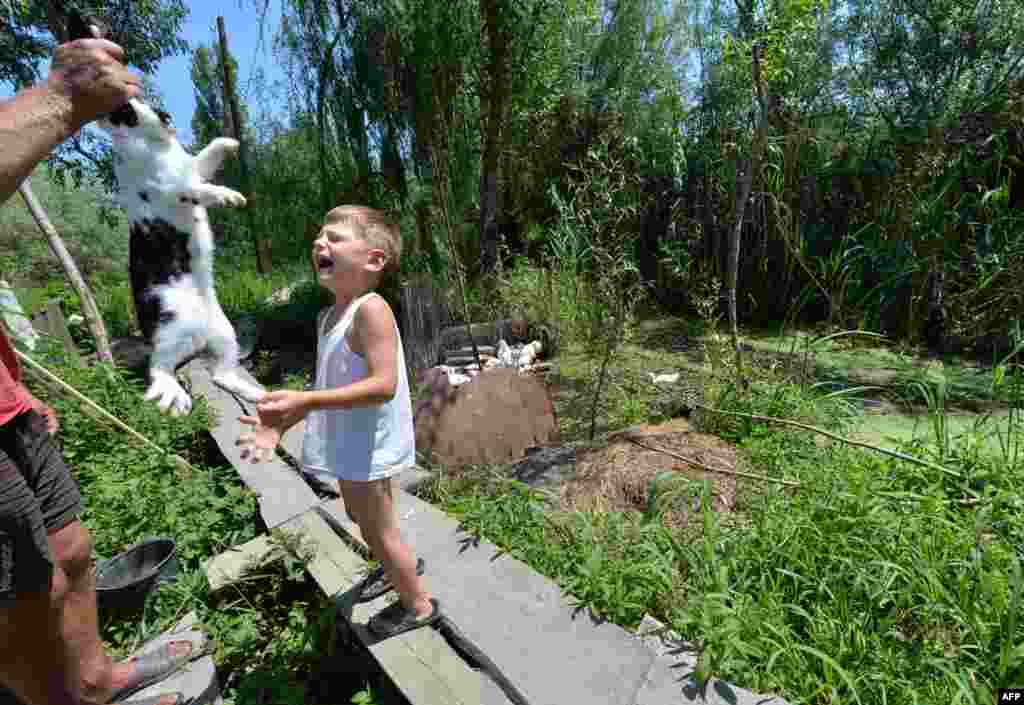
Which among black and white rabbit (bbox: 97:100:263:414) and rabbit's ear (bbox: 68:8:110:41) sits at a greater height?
rabbit's ear (bbox: 68:8:110:41)

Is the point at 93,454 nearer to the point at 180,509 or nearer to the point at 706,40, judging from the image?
the point at 180,509

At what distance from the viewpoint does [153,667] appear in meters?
1.69

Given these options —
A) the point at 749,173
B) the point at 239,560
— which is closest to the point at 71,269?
the point at 239,560

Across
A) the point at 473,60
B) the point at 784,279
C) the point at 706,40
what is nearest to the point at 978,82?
the point at 784,279

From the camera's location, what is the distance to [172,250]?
1.00 metres

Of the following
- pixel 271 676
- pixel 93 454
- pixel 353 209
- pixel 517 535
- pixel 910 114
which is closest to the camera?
pixel 353 209

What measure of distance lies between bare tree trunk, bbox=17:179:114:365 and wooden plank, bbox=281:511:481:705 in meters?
1.93

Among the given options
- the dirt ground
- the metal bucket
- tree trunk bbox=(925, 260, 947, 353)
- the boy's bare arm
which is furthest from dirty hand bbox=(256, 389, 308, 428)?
tree trunk bbox=(925, 260, 947, 353)

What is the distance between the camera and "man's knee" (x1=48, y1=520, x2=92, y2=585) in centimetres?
133

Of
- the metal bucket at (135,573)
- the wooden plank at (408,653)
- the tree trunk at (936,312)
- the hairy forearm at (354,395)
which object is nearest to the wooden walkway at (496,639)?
the wooden plank at (408,653)

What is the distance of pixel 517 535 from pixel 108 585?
169 centimetres

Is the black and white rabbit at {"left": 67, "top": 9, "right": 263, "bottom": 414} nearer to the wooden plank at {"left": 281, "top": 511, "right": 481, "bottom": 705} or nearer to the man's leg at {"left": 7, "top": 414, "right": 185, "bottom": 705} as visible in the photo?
the man's leg at {"left": 7, "top": 414, "right": 185, "bottom": 705}

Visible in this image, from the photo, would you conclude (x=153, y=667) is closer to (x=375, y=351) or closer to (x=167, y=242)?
(x=375, y=351)

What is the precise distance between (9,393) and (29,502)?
268mm
